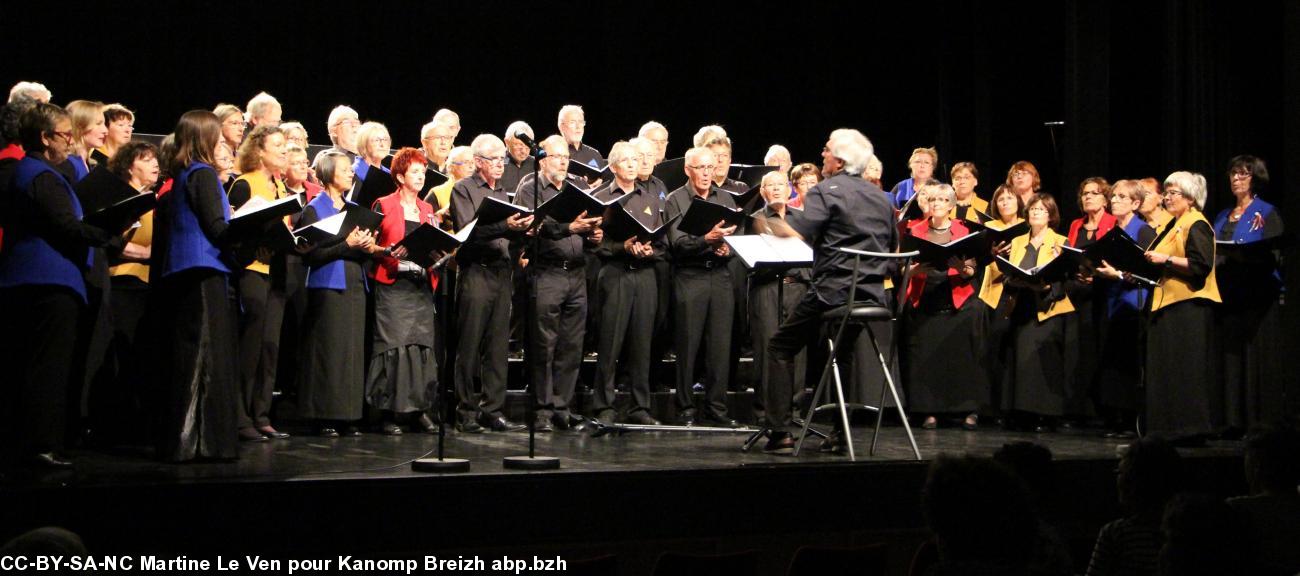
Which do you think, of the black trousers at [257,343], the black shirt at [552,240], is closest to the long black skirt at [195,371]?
the black trousers at [257,343]

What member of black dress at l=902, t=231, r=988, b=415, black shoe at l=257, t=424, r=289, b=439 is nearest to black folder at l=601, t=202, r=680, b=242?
black dress at l=902, t=231, r=988, b=415

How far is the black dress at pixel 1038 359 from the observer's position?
7.44 meters

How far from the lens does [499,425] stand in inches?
272

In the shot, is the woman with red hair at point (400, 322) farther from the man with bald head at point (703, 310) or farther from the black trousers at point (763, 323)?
the black trousers at point (763, 323)

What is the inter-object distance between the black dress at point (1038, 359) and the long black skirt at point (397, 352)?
346 centimetres

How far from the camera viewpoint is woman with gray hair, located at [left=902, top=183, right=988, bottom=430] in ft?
25.0

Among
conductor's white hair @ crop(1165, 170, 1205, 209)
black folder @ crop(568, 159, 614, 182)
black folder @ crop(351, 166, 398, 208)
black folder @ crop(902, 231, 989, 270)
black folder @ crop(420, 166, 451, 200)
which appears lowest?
black folder @ crop(902, 231, 989, 270)

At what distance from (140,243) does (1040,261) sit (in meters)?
5.02

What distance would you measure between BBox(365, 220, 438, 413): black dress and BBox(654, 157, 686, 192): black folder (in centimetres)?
179

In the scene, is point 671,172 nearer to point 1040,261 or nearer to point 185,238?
point 1040,261

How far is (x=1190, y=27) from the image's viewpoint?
8.95 m

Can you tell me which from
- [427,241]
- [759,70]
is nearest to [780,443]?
[427,241]

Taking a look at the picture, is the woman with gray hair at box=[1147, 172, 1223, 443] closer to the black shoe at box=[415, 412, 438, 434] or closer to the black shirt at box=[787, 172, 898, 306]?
the black shirt at box=[787, 172, 898, 306]

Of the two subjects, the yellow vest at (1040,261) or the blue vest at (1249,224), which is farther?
the yellow vest at (1040,261)
